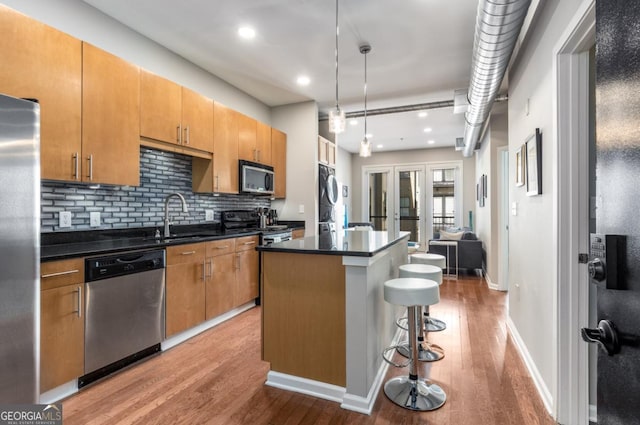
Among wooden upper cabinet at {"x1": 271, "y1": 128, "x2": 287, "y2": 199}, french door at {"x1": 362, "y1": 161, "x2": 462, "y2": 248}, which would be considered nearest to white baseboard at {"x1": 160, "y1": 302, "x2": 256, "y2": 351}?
wooden upper cabinet at {"x1": 271, "y1": 128, "x2": 287, "y2": 199}

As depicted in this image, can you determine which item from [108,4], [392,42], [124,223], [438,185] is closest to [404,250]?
[392,42]

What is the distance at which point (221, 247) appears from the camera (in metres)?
3.22

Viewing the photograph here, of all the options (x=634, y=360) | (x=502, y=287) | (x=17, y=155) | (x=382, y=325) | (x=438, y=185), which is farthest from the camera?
(x=438, y=185)

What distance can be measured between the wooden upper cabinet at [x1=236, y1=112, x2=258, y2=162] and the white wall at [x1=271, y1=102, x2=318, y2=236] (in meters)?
0.78

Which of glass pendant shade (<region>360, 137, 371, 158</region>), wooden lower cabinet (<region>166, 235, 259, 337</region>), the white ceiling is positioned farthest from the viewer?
glass pendant shade (<region>360, 137, 371, 158</region>)

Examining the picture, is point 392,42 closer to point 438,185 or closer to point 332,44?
point 332,44

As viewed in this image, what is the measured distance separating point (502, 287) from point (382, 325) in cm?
320

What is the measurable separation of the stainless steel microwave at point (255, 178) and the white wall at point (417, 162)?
461 centimetres

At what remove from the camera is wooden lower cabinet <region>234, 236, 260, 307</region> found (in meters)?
3.49

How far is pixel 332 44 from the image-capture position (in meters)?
3.17

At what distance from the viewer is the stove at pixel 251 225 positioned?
3.86m

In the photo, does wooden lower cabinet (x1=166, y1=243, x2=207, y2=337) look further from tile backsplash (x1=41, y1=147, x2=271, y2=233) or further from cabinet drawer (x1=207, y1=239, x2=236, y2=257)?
tile backsplash (x1=41, y1=147, x2=271, y2=233)

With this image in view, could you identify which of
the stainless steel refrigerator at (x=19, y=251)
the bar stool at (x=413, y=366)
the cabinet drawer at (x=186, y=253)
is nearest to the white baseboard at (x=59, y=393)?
the stainless steel refrigerator at (x=19, y=251)

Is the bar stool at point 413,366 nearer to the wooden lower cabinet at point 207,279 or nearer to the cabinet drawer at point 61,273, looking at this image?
the wooden lower cabinet at point 207,279
